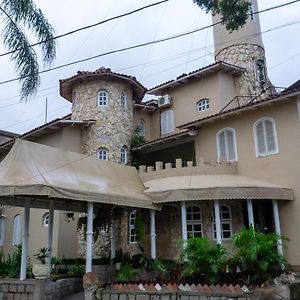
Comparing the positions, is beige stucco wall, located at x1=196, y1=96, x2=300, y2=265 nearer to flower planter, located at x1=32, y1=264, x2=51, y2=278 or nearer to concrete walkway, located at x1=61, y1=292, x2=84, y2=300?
concrete walkway, located at x1=61, y1=292, x2=84, y2=300

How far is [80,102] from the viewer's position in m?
21.3

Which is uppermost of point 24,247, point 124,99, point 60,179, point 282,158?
point 124,99

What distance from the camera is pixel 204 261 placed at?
11070 millimetres

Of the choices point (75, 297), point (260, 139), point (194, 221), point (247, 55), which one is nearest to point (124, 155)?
point (194, 221)

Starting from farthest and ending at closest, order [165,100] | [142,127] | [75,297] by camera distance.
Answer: [142,127]
[165,100]
[75,297]

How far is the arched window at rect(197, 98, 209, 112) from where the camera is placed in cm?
2152

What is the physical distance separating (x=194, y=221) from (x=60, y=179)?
6.55 meters

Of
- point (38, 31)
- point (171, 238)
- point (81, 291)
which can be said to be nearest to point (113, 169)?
point (171, 238)

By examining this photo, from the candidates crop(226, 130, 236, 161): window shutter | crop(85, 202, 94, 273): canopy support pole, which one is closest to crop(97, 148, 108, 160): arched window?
crop(226, 130, 236, 161): window shutter

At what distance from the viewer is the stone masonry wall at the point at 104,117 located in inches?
802

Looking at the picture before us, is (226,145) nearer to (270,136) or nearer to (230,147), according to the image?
(230,147)

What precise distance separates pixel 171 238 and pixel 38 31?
390 inches

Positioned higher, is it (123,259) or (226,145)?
(226,145)

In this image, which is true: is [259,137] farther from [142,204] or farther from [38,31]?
[38,31]
